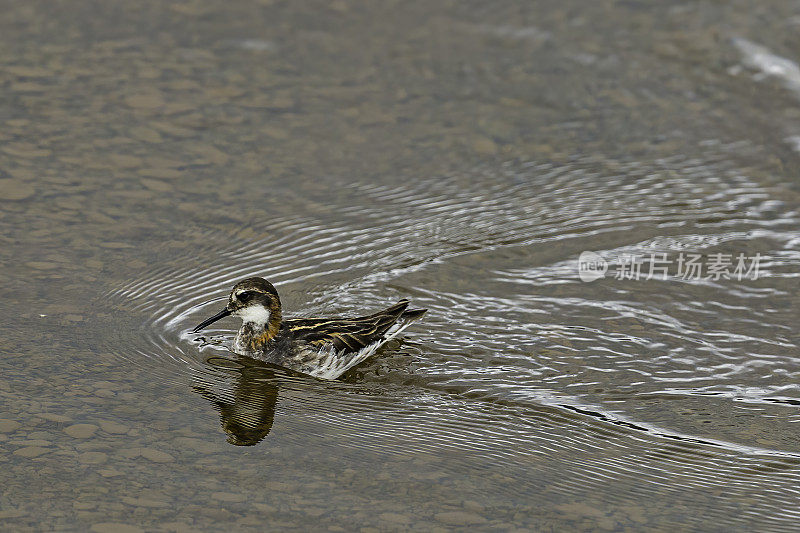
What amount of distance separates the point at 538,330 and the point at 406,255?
176 centimetres

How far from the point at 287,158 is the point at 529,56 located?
4278mm

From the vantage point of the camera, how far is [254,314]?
386 inches

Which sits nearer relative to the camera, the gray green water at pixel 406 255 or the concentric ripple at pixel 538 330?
the gray green water at pixel 406 255

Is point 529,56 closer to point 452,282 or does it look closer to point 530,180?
point 530,180

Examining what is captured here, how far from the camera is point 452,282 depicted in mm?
Answer: 10961

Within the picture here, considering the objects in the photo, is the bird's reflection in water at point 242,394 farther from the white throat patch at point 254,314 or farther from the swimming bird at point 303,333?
the white throat patch at point 254,314

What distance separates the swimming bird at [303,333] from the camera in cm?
964

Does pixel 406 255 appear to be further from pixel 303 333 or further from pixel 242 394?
pixel 242 394

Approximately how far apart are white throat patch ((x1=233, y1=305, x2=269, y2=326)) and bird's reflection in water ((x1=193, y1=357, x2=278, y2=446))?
1.13 ft

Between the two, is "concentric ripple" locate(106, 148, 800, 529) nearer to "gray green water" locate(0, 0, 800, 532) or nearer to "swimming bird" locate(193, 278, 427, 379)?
"gray green water" locate(0, 0, 800, 532)

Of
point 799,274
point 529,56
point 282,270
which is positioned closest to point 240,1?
point 529,56

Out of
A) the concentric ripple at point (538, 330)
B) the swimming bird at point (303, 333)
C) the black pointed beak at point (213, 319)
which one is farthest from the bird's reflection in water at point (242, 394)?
the black pointed beak at point (213, 319)

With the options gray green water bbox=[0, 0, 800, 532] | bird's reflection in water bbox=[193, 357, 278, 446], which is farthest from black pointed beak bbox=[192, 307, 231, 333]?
bird's reflection in water bbox=[193, 357, 278, 446]

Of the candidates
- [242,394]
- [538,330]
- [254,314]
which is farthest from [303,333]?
[538,330]
